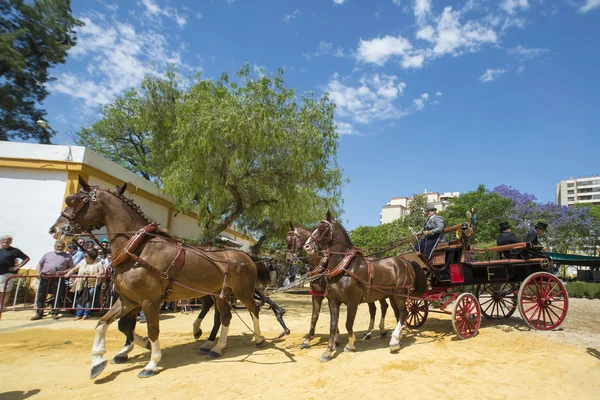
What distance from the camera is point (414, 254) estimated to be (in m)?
7.73

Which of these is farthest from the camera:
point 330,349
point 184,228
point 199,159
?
point 184,228

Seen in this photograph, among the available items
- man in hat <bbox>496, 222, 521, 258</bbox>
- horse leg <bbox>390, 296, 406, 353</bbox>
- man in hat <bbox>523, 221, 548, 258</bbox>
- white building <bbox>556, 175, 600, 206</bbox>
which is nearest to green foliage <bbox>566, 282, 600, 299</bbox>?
man in hat <bbox>523, 221, 548, 258</bbox>

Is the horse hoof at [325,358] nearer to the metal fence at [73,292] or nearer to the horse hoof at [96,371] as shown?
the horse hoof at [96,371]

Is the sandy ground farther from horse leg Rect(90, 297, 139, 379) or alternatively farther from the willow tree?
the willow tree

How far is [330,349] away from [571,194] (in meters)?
126

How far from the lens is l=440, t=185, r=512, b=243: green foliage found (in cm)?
3616

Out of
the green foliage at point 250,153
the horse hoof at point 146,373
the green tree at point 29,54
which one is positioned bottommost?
the horse hoof at point 146,373

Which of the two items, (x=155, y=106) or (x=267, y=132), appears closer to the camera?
(x=267, y=132)

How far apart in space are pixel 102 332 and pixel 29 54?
27.2m

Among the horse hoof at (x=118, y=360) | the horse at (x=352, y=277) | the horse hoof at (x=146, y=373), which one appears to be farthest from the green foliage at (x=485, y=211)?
the horse hoof at (x=146, y=373)

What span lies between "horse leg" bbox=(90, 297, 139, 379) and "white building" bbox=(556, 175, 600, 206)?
119113mm

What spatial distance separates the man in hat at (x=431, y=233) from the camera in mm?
7434

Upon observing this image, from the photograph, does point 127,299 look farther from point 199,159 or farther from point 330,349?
point 199,159

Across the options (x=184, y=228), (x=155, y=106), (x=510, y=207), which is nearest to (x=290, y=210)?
(x=155, y=106)
